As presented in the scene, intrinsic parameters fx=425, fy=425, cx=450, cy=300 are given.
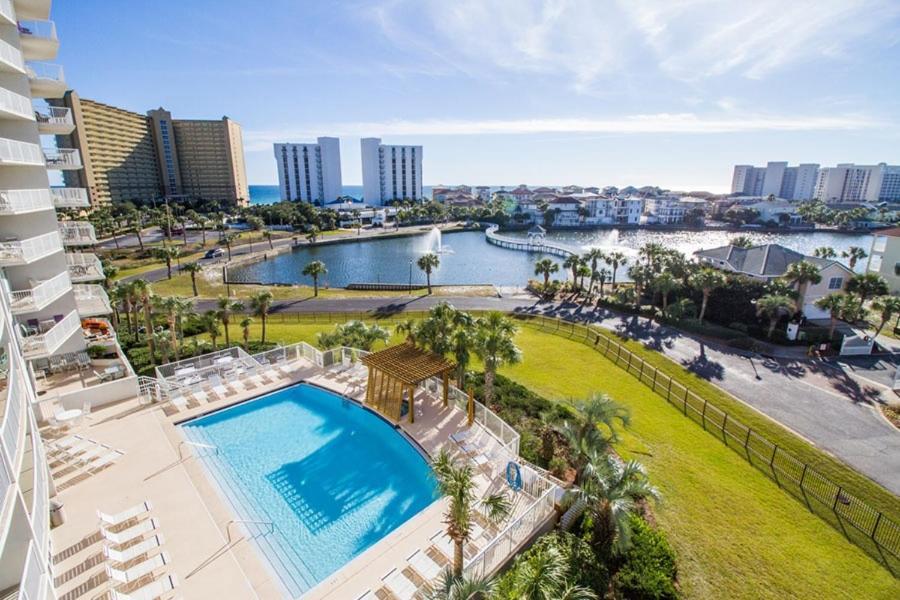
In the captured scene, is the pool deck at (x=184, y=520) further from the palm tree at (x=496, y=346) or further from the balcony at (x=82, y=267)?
the balcony at (x=82, y=267)

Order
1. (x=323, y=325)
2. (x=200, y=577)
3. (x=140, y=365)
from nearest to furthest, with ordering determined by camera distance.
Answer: (x=200, y=577), (x=140, y=365), (x=323, y=325)

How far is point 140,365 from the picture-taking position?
28.5 meters

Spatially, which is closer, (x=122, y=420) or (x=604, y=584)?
(x=604, y=584)

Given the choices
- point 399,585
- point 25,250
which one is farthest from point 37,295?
→ point 399,585

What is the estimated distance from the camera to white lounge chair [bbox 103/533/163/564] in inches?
486

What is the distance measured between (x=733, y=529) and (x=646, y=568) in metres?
5.20

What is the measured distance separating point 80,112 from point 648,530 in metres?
165

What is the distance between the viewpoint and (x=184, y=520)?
14.4 metres

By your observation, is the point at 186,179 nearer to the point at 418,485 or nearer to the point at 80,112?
the point at 80,112

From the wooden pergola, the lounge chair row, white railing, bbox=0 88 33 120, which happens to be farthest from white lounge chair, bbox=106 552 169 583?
white railing, bbox=0 88 33 120

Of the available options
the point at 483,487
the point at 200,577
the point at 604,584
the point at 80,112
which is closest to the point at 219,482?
the point at 200,577

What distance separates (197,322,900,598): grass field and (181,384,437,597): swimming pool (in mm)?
8152

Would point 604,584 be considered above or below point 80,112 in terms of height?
below

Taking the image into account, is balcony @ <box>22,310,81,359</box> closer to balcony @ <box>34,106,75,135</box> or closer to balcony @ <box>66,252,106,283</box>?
balcony @ <box>66,252,106,283</box>
